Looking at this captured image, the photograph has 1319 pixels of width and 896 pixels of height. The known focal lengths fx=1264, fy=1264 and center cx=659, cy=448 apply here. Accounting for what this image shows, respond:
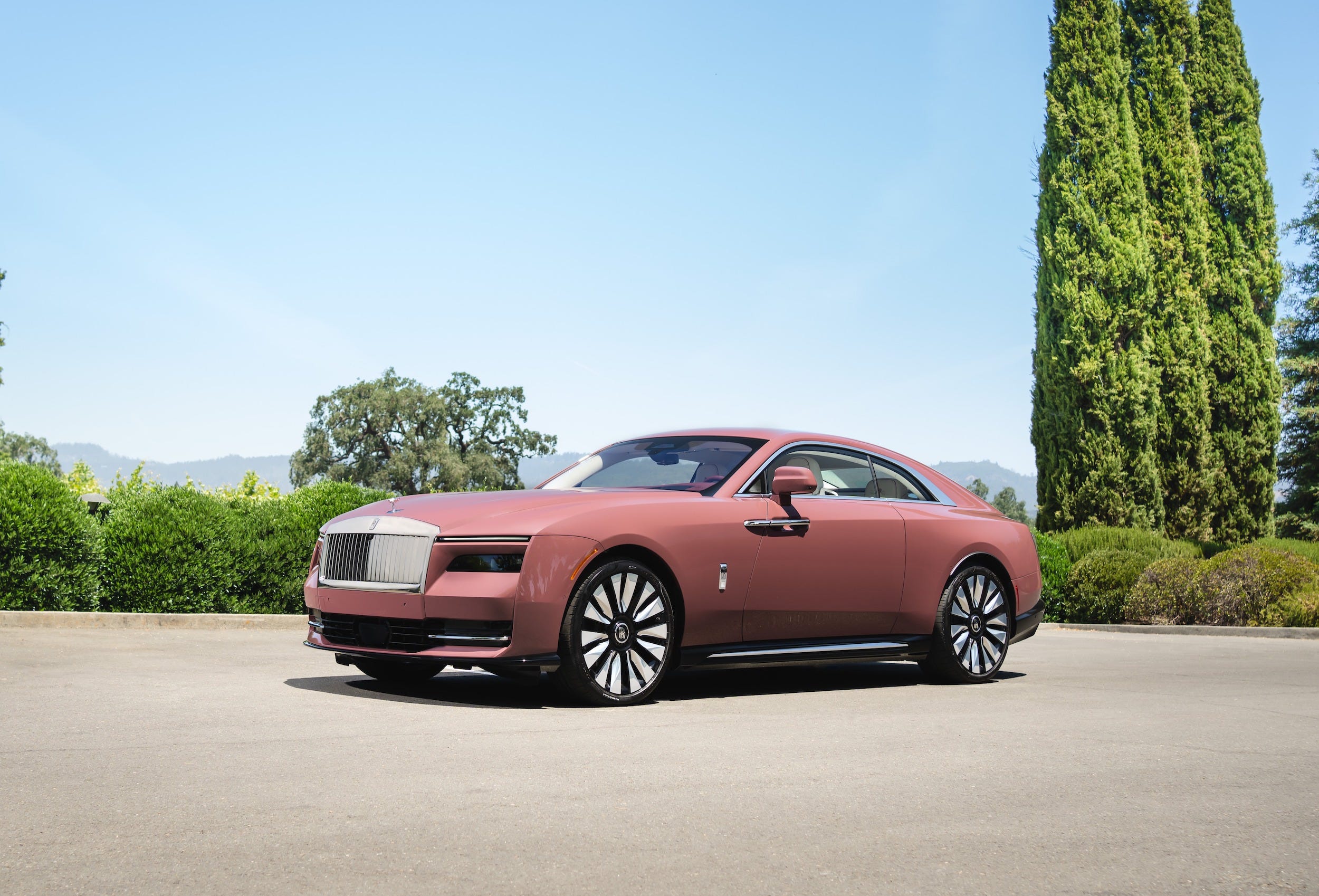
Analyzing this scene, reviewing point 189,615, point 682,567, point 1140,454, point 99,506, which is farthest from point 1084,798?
point 1140,454

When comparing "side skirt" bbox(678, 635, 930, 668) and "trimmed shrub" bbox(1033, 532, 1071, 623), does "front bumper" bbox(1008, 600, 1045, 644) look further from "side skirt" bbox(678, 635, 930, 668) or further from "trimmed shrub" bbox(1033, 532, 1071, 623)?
"trimmed shrub" bbox(1033, 532, 1071, 623)

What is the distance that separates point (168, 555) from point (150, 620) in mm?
858

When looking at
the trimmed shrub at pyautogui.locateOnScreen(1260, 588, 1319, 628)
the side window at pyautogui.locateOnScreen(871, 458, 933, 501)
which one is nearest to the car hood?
the side window at pyautogui.locateOnScreen(871, 458, 933, 501)

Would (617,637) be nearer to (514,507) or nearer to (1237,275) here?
(514,507)

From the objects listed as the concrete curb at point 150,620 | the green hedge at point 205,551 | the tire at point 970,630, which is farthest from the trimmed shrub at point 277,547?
the tire at point 970,630

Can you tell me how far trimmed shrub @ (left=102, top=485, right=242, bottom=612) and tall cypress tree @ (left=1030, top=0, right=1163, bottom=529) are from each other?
17.3m

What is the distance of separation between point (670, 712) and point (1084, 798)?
2.82m

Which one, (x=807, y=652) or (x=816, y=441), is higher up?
(x=816, y=441)

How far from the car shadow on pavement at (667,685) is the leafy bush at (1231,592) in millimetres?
7591

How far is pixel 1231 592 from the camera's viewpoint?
16859 mm

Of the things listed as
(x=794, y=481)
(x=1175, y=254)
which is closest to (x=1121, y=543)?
(x=1175, y=254)

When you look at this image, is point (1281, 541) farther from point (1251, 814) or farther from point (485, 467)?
point (485, 467)

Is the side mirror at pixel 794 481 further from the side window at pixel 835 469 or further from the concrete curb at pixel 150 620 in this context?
the concrete curb at pixel 150 620

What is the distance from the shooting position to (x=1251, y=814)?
5078 mm
